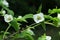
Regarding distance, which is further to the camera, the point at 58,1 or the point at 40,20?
the point at 58,1

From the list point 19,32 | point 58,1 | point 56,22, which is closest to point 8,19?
point 19,32

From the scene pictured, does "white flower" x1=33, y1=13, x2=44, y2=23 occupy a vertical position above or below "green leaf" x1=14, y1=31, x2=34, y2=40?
above

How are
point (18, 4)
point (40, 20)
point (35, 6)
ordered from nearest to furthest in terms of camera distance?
point (40, 20)
point (18, 4)
point (35, 6)

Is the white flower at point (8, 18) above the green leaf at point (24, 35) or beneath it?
above

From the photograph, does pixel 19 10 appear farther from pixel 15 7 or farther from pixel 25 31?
pixel 25 31

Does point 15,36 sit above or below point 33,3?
above

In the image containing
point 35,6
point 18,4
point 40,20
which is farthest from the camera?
point 35,6

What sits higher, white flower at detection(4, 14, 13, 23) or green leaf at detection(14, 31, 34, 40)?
white flower at detection(4, 14, 13, 23)

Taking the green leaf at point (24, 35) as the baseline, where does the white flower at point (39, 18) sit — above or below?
above

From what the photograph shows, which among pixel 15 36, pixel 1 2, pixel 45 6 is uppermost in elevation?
pixel 1 2
